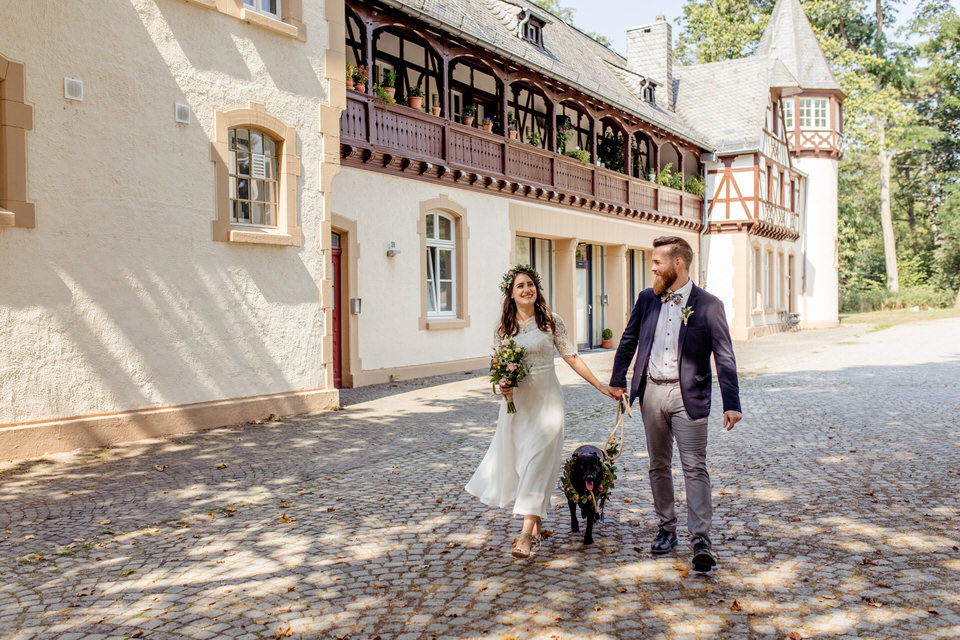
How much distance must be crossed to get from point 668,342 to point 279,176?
23.5 ft

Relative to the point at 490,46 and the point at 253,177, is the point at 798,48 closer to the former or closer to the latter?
the point at 490,46

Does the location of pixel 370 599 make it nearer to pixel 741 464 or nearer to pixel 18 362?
pixel 741 464

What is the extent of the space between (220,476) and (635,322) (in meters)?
3.99

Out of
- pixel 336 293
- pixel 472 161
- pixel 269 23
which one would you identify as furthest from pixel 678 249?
pixel 472 161

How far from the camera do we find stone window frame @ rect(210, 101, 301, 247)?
9.69 metres

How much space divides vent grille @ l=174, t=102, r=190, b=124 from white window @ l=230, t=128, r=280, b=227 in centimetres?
82

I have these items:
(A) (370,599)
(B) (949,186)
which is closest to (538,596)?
(A) (370,599)

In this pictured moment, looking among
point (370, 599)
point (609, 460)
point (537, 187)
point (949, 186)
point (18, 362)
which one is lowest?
point (370, 599)

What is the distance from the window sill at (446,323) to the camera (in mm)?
15398

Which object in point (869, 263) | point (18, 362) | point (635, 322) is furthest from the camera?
point (869, 263)

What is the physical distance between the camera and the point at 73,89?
8.27 m

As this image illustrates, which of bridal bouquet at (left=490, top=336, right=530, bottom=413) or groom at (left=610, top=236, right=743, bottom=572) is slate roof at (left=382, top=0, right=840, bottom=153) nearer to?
bridal bouquet at (left=490, top=336, right=530, bottom=413)

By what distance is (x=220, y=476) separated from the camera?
7.11 meters

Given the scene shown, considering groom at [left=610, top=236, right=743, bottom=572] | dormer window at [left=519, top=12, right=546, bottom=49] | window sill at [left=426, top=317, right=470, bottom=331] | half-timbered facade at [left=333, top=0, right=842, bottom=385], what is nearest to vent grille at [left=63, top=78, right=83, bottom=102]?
half-timbered facade at [left=333, top=0, right=842, bottom=385]
